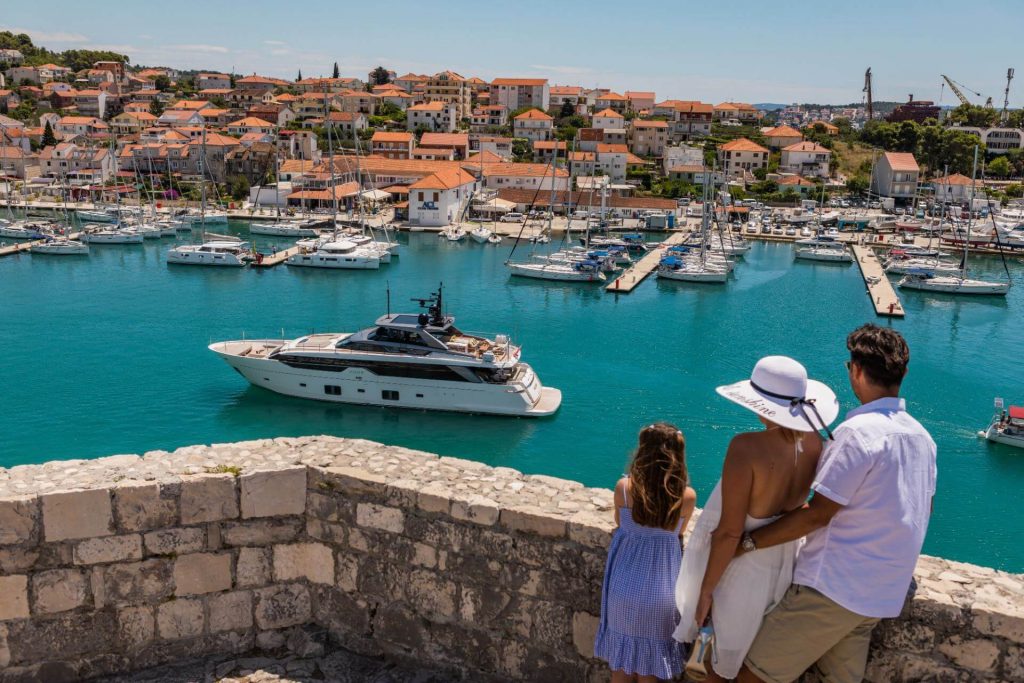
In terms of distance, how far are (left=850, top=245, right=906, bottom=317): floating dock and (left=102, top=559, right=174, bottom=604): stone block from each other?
142 feet

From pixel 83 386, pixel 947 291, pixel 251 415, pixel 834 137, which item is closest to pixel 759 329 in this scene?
pixel 947 291

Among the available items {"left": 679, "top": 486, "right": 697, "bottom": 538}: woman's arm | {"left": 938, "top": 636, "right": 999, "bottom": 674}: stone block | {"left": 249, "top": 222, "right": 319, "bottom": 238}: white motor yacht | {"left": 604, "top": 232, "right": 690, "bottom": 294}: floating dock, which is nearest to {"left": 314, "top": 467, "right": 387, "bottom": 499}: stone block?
{"left": 679, "top": 486, "right": 697, "bottom": 538}: woman's arm

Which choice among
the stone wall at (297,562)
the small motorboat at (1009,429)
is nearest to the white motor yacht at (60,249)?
the small motorboat at (1009,429)

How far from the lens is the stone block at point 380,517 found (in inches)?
183

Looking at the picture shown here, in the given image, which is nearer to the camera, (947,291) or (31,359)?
(31,359)

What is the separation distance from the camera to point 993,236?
67.3 m

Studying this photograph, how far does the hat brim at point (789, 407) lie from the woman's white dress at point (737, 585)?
13.5 inches

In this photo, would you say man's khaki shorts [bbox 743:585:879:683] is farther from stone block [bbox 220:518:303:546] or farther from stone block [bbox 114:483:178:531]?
stone block [bbox 114:483:178:531]

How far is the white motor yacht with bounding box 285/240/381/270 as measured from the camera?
51.5 meters

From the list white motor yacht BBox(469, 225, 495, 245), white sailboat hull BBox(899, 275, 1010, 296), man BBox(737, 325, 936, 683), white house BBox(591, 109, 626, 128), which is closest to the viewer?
man BBox(737, 325, 936, 683)

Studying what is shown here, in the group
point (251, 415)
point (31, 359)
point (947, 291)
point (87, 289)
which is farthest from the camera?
point (947, 291)

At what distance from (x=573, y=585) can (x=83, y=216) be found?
7394 centimetres

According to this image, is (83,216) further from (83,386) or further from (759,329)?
(759,329)

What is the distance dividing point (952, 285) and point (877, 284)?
4.04 metres
